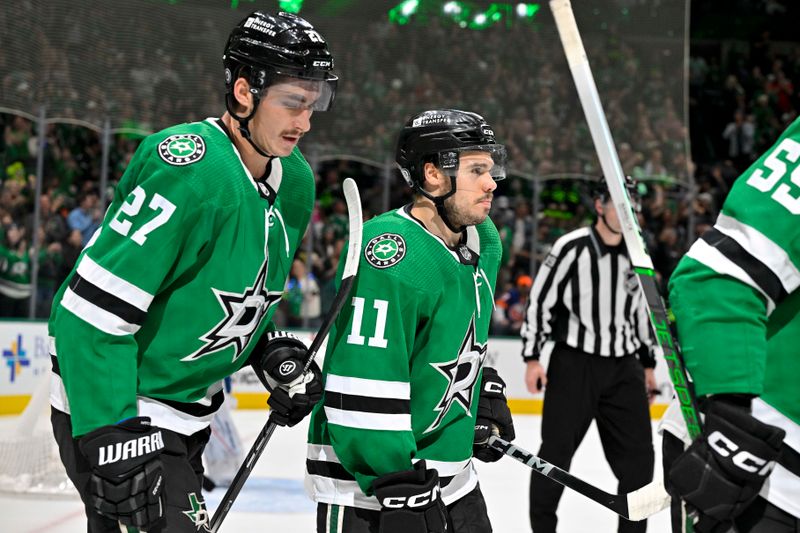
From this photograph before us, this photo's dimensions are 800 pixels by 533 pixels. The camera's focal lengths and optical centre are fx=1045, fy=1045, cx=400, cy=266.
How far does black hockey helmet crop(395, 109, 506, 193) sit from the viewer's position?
201cm

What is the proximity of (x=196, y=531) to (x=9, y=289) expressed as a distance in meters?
5.67

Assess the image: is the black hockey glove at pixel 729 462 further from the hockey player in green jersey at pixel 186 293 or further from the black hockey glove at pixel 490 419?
the black hockey glove at pixel 490 419

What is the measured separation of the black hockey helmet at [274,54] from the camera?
1.80 meters

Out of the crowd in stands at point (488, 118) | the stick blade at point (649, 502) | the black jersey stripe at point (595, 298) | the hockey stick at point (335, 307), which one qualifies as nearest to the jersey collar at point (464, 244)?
the hockey stick at point (335, 307)

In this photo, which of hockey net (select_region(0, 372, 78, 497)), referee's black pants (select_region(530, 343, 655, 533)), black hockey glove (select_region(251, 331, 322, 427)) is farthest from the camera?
hockey net (select_region(0, 372, 78, 497))

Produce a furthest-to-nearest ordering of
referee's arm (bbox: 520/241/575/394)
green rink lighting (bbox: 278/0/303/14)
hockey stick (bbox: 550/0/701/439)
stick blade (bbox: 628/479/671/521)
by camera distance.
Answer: green rink lighting (bbox: 278/0/303/14) → referee's arm (bbox: 520/241/575/394) → stick blade (bbox: 628/479/671/521) → hockey stick (bbox: 550/0/701/439)

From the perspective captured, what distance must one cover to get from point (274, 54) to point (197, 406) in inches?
24.4

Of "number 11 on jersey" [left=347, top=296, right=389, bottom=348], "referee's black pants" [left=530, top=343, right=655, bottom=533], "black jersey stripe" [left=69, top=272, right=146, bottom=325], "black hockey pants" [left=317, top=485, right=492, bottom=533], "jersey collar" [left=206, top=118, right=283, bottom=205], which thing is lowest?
"referee's black pants" [left=530, top=343, right=655, bottom=533]

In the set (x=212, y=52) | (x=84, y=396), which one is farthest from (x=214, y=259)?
(x=212, y=52)

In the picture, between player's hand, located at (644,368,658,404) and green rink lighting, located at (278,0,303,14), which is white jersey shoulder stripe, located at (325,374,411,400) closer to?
player's hand, located at (644,368,658,404)

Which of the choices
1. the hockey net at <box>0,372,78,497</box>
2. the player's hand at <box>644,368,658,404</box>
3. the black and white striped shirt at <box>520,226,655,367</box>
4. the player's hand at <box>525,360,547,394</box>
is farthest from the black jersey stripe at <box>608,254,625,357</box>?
the hockey net at <box>0,372,78,497</box>

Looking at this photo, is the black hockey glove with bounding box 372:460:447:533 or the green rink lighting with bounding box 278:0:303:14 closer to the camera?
the black hockey glove with bounding box 372:460:447:533

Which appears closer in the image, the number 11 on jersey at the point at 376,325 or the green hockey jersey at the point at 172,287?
the green hockey jersey at the point at 172,287

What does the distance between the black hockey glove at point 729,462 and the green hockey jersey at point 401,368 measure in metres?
0.62
